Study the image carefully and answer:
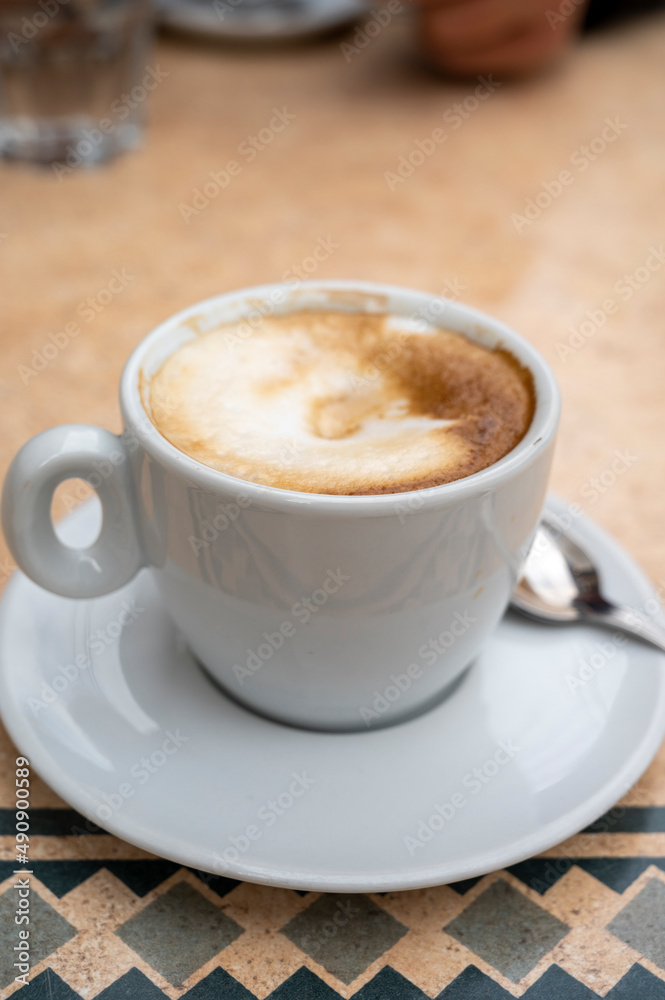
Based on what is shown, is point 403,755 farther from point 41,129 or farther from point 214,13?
point 214,13

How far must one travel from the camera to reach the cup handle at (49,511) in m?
0.54

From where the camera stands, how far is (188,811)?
0.49 m

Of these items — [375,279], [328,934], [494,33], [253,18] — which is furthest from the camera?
[253,18]

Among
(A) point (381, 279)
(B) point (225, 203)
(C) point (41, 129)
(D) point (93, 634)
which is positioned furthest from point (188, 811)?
(C) point (41, 129)

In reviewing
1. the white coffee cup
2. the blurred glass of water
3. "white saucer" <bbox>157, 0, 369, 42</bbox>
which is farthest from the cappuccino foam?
"white saucer" <bbox>157, 0, 369, 42</bbox>

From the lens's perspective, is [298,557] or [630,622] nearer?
[298,557]

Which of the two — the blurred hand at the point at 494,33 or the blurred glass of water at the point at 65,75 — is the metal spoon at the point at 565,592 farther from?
the blurred hand at the point at 494,33

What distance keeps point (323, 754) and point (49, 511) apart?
0.70 ft

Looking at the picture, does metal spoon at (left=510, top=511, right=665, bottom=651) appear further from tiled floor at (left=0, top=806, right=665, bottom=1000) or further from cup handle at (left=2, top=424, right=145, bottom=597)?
cup handle at (left=2, top=424, right=145, bottom=597)

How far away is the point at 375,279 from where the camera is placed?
1.19m

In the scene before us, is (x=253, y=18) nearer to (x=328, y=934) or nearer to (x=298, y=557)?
(x=298, y=557)

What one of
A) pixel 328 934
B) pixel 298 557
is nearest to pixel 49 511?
pixel 298 557

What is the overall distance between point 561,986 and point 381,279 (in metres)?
0.89

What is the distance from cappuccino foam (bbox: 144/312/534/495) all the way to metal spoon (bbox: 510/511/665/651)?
0.34 feet
